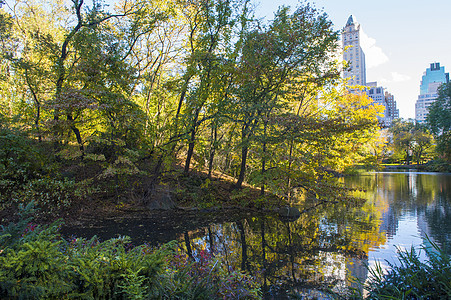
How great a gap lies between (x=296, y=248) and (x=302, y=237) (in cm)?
129

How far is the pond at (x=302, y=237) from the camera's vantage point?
5699 mm

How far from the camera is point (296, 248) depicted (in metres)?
7.60

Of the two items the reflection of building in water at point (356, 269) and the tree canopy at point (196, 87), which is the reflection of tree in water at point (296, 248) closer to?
the reflection of building in water at point (356, 269)

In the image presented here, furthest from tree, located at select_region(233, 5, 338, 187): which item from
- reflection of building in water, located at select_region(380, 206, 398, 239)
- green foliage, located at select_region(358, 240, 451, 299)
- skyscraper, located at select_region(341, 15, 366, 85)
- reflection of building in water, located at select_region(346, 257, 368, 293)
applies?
skyscraper, located at select_region(341, 15, 366, 85)

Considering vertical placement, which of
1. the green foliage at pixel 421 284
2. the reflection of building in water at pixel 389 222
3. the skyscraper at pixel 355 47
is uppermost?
the skyscraper at pixel 355 47

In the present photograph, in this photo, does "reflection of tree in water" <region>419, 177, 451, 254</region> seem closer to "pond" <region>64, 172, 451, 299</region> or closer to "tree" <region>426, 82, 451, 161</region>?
"pond" <region>64, 172, 451, 299</region>

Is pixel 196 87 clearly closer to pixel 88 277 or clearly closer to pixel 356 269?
pixel 356 269

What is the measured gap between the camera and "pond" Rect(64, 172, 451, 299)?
18.7ft

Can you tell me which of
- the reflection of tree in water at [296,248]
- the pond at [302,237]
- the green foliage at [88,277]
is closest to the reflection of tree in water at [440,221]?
the pond at [302,237]

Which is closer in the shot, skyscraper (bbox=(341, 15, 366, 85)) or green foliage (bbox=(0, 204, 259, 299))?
green foliage (bbox=(0, 204, 259, 299))

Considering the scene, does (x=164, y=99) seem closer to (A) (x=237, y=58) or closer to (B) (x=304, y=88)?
(A) (x=237, y=58)

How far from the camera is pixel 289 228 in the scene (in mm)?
10141

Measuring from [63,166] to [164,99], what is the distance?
607 cm

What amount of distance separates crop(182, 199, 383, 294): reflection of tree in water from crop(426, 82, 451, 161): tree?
34.1 meters
